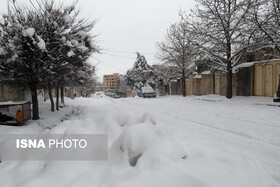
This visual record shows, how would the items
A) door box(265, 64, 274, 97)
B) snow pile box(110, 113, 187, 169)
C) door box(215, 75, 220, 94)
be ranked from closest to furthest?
snow pile box(110, 113, 187, 169)
door box(265, 64, 274, 97)
door box(215, 75, 220, 94)

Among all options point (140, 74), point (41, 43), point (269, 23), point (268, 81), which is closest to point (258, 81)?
point (268, 81)

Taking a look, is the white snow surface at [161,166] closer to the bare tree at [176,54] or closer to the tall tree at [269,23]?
the tall tree at [269,23]

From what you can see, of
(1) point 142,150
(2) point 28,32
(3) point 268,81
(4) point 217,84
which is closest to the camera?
(1) point 142,150

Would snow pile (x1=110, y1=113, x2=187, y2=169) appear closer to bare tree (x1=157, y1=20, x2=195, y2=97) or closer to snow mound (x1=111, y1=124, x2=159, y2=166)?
snow mound (x1=111, y1=124, x2=159, y2=166)

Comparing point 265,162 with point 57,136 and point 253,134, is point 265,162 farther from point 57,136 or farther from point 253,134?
point 57,136

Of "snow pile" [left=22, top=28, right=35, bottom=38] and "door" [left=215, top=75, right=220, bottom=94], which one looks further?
"door" [left=215, top=75, right=220, bottom=94]

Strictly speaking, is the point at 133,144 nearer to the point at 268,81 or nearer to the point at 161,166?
the point at 161,166

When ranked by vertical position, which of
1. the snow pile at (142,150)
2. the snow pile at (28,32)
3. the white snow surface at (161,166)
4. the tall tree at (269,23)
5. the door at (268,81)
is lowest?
the white snow surface at (161,166)

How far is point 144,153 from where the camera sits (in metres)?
3.03

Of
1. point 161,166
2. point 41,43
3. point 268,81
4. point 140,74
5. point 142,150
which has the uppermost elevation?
point 140,74

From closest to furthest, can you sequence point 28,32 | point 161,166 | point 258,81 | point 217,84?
point 161,166
point 28,32
point 258,81
point 217,84

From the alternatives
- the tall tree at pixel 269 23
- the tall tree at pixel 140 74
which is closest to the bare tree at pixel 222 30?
the tall tree at pixel 269 23

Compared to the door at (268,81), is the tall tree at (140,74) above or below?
above

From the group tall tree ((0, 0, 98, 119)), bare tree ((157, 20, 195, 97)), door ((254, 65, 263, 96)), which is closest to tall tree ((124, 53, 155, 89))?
bare tree ((157, 20, 195, 97))
